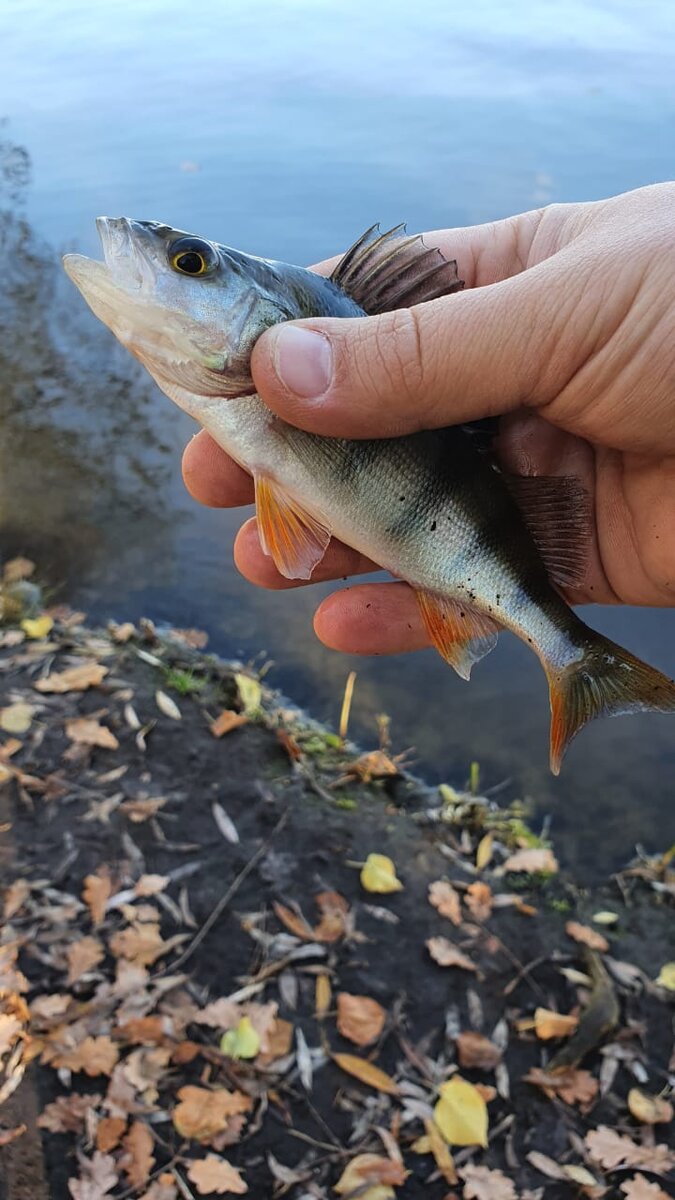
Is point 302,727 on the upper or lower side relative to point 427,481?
lower

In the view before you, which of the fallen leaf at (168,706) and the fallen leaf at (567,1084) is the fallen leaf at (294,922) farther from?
the fallen leaf at (168,706)

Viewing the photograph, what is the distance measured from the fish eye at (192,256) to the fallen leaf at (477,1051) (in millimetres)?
3348

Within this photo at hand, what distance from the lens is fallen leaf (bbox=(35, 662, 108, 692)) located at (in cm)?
539

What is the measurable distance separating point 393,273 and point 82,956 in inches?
125

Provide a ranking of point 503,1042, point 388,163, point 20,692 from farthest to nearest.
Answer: point 388,163, point 20,692, point 503,1042

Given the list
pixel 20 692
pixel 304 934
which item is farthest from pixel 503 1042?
pixel 20 692

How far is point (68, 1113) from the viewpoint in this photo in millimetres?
3482

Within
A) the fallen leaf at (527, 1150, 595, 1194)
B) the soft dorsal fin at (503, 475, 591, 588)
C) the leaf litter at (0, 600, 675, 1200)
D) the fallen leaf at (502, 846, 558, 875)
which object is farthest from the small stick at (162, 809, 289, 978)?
the soft dorsal fin at (503, 475, 591, 588)

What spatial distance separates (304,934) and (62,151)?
1501cm

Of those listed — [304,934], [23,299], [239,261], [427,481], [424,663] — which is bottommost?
[424,663]

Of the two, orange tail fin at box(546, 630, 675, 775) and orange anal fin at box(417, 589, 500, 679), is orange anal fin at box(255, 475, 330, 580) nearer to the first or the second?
orange anal fin at box(417, 589, 500, 679)

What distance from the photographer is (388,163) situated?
1445cm

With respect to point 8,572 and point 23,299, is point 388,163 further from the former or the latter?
point 8,572

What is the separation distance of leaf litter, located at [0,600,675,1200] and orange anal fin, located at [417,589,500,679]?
6.36ft
